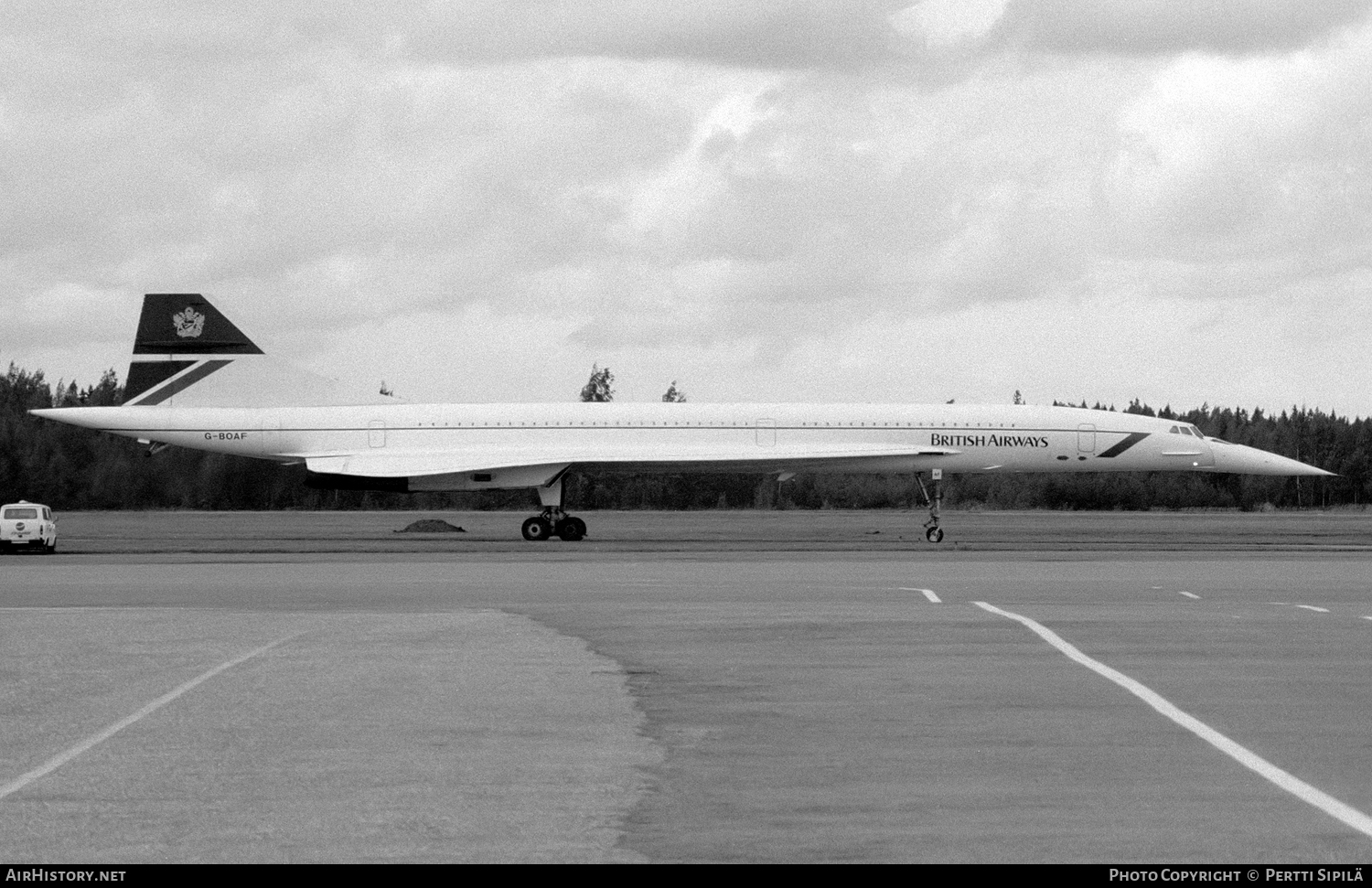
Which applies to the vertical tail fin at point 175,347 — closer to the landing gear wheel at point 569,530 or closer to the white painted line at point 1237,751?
A: the landing gear wheel at point 569,530

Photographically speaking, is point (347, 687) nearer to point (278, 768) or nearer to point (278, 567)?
point (278, 768)

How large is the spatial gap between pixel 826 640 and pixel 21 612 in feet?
30.7

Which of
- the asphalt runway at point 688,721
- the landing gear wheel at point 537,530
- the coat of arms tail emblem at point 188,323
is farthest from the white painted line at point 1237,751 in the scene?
the coat of arms tail emblem at point 188,323

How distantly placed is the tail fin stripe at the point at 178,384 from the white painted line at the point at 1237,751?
114 feet

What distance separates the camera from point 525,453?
1762 inches

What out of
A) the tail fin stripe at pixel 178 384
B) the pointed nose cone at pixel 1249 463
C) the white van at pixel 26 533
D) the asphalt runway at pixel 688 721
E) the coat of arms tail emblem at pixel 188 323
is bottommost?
the asphalt runway at pixel 688 721

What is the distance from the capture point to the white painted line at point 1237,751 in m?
7.47

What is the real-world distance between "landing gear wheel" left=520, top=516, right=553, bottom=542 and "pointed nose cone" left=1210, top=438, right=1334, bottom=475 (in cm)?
1688

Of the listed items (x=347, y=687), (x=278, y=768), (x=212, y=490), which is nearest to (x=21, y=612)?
(x=347, y=687)

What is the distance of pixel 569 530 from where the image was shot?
144 feet

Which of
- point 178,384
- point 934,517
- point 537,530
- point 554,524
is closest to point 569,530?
point 554,524

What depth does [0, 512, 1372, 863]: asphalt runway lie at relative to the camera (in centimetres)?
721

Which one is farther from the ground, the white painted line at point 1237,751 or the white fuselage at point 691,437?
the white fuselage at point 691,437

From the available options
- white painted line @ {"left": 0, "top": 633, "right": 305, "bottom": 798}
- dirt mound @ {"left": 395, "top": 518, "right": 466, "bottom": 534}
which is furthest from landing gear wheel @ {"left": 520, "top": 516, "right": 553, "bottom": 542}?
white painted line @ {"left": 0, "top": 633, "right": 305, "bottom": 798}
